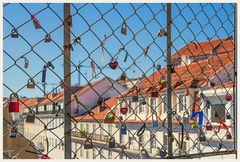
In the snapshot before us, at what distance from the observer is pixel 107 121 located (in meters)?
1.59

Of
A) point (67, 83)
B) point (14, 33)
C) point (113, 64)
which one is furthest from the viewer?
point (113, 64)

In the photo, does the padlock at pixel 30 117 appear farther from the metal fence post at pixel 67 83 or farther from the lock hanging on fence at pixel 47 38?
the lock hanging on fence at pixel 47 38

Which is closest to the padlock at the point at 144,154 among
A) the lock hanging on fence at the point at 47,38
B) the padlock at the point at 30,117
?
the padlock at the point at 30,117

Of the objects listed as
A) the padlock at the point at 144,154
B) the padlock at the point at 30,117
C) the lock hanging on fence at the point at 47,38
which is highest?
the lock hanging on fence at the point at 47,38

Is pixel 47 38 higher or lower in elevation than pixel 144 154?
higher

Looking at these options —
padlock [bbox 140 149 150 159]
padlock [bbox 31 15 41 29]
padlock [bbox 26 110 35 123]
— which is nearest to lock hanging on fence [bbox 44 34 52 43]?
padlock [bbox 31 15 41 29]

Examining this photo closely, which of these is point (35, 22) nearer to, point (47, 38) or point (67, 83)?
point (47, 38)

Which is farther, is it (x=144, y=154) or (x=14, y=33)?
(x=144, y=154)

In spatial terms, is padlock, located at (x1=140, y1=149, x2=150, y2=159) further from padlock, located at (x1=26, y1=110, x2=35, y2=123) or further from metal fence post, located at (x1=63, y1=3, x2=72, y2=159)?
padlock, located at (x1=26, y1=110, x2=35, y2=123)

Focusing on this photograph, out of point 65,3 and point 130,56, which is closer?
point 65,3

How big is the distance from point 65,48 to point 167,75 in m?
0.56

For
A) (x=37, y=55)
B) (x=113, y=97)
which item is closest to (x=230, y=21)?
(x=37, y=55)

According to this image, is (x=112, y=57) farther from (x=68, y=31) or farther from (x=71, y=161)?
(x=71, y=161)

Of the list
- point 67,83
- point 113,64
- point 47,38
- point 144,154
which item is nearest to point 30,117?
point 67,83
